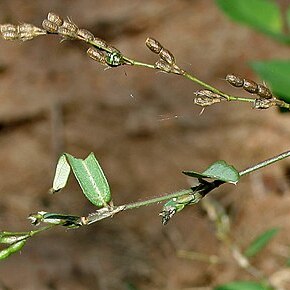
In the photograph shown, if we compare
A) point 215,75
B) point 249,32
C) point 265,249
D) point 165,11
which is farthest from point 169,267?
point 165,11

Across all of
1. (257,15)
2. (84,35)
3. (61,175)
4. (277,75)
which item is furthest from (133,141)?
(84,35)

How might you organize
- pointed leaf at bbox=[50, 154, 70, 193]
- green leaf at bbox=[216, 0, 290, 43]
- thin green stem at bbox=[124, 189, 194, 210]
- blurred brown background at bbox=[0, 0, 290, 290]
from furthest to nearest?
1. blurred brown background at bbox=[0, 0, 290, 290]
2. green leaf at bbox=[216, 0, 290, 43]
3. pointed leaf at bbox=[50, 154, 70, 193]
4. thin green stem at bbox=[124, 189, 194, 210]

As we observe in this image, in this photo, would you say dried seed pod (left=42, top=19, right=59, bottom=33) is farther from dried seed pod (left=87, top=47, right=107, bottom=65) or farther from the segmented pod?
the segmented pod

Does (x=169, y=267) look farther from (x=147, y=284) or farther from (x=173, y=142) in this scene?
(x=173, y=142)

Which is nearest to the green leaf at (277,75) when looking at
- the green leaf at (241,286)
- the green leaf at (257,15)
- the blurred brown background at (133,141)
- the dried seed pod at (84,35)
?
the green leaf at (257,15)

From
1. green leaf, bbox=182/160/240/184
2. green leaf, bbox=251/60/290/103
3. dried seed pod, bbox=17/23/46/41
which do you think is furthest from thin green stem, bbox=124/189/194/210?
green leaf, bbox=251/60/290/103

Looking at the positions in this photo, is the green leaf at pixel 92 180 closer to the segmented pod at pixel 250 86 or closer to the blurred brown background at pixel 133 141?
the segmented pod at pixel 250 86

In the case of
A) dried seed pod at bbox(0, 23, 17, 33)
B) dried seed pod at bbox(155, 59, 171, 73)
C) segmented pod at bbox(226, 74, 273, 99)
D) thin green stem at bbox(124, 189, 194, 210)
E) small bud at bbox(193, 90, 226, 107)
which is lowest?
thin green stem at bbox(124, 189, 194, 210)

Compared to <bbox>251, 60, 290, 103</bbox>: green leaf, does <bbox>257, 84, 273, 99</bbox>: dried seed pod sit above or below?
above
